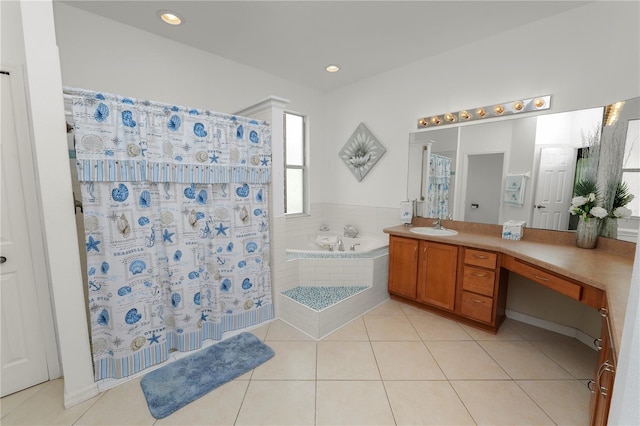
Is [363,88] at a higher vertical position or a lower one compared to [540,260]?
higher

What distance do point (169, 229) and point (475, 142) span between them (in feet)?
9.67

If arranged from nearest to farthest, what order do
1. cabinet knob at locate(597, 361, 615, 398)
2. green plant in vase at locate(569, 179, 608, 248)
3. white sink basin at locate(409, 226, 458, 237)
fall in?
cabinet knob at locate(597, 361, 615, 398)
green plant in vase at locate(569, 179, 608, 248)
white sink basin at locate(409, 226, 458, 237)

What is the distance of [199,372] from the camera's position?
193 cm

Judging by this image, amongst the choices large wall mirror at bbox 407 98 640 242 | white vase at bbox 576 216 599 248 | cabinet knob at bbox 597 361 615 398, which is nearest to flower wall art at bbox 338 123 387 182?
large wall mirror at bbox 407 98 640 242

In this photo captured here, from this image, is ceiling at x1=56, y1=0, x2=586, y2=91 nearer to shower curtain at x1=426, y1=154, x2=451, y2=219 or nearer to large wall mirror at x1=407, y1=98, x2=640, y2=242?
large wall mirror at x1=407, y1=98, x2=640, y2=242

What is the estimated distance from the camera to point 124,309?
1837 millimetres

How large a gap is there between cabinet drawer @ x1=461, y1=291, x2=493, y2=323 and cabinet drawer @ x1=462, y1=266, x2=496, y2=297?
55 mm

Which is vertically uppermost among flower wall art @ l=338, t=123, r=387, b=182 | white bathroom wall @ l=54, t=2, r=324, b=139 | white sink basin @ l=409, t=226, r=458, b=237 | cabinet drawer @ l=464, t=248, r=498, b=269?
white bathroom wall @ l=54, t=2, r=324, b=139

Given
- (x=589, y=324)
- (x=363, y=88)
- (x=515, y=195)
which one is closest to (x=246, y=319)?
(x=515, y=195)

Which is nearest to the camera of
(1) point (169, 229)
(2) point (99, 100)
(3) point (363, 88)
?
(2) point (99, 100)

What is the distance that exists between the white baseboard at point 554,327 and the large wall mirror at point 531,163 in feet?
2.92

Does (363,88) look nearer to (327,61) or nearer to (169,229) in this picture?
(327,61)

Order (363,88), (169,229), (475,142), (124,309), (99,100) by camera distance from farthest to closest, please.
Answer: (363,88) < (475,142) < (169,229) < (124,309) < (99,100)

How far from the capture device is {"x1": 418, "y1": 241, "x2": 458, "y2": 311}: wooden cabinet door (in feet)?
8.45
